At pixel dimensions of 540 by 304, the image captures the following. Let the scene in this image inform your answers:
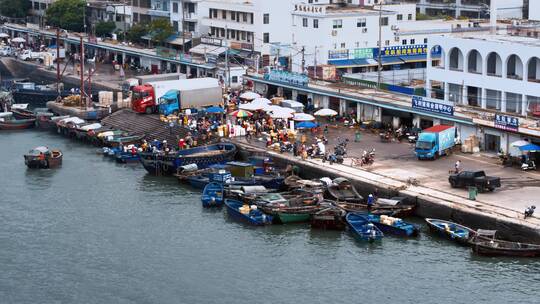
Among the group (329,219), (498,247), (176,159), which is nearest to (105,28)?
(176,159)

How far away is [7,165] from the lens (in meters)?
66.9

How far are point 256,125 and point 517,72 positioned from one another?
15.8 meters

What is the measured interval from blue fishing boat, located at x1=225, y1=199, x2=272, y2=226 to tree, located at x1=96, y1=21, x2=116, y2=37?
188 ft

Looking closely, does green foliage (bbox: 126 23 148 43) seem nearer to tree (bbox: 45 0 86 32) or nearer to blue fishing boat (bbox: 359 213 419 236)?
tree (bbox: 45 0 86 32)

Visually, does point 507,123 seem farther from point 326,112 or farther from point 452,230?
point 326,112

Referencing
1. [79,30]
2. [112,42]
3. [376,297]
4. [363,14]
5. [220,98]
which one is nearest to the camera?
[376,297]

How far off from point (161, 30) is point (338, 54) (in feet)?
68.6

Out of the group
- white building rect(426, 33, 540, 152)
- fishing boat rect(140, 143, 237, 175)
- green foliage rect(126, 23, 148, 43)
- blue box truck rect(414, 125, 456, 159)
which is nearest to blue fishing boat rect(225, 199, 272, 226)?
fishing boat rect(140, 143, 237, 175)

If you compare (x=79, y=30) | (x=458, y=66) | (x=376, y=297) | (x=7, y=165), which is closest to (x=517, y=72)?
(x=458, y=66)

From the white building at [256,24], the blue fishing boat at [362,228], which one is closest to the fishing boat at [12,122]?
the white building at [256,24]

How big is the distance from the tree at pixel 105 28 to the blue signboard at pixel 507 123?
5654cm

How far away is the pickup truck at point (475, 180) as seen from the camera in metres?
53.5

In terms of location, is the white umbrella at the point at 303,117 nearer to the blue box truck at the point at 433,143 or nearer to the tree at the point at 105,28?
the blue box truck at the point at 433,143

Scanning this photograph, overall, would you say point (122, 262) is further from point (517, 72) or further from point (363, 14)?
point (363, 14)
